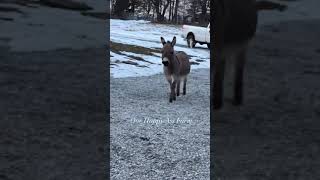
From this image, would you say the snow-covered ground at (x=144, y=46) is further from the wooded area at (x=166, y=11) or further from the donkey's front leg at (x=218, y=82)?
the donkey's front leg at (x=218, y=82)

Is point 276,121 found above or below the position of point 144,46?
below

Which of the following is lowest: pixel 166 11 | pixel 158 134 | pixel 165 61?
pixel 158 134

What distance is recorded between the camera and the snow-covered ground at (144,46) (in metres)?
9.59

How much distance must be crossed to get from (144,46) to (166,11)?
4.73 metres

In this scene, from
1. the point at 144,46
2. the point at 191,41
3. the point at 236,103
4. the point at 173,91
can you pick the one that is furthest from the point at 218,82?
the point at 191,41

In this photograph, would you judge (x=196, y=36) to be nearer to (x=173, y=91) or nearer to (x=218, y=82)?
(x=173, y=91)

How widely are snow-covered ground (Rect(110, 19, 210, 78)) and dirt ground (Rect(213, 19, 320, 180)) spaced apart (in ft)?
6.96

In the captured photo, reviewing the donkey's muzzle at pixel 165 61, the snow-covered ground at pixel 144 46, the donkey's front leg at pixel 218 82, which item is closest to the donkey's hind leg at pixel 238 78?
the donkey's front leg at pixel 218 82

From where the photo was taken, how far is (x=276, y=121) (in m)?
4.77

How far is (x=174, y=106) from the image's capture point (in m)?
5.95

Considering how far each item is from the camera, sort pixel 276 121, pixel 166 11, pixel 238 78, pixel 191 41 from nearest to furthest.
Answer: pixel 276 121 → pixel 238 78 → pixel 191 41 → pixel 166 11

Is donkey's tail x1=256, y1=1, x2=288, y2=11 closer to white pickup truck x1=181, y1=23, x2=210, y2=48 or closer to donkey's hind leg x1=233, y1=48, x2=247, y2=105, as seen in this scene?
donkey's hind leg x1=233, y1=48, x2=247, y2=105

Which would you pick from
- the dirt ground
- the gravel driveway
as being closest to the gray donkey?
the gravel driveway

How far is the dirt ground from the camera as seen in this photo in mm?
3479
